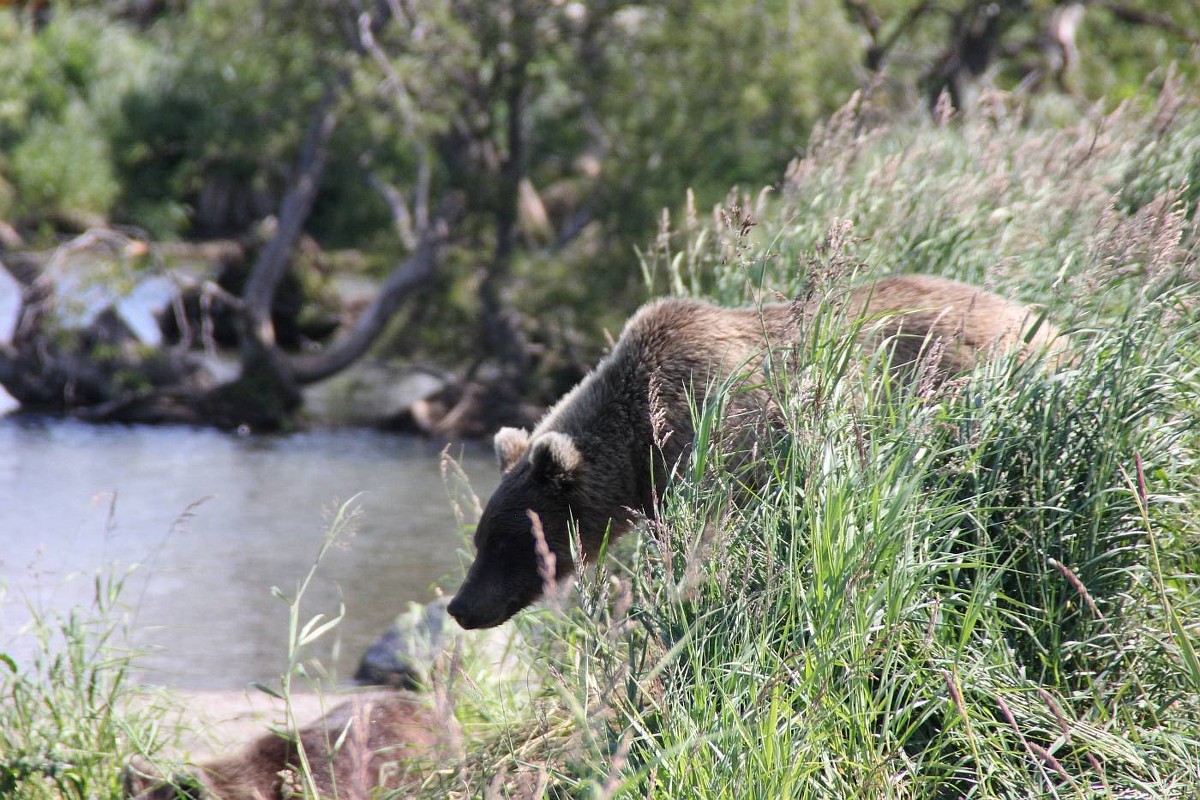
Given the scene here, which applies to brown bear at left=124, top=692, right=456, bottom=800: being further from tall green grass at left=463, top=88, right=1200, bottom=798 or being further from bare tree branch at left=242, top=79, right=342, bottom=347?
bare tree branch at left=242, top=79, right=342, bottom=347

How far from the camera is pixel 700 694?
343cm

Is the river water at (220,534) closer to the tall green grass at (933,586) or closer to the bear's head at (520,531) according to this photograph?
the bear's head at (520,531)

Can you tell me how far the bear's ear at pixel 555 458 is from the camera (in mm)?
5039

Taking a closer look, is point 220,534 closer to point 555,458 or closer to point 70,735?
point 70,735

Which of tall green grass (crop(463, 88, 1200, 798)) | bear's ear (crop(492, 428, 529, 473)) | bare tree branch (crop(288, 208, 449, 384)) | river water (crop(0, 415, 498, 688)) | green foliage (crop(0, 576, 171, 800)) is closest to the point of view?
tall green grass (crop(463, 88, 1200, 798))

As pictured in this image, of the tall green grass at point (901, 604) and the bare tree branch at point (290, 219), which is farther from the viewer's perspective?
the bare tree branch at point (290, 219)

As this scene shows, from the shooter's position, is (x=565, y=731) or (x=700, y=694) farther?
(x=565, y=731)

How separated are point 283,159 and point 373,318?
436cm

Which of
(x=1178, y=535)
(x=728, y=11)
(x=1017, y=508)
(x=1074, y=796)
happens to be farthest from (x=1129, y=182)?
(x=728, y=11)

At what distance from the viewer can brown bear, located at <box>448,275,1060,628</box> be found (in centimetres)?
507

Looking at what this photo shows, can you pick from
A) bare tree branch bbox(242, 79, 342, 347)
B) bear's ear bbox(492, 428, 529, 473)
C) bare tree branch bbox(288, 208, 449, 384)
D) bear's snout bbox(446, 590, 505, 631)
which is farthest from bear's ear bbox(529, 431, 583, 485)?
bare tree branch bbox(242, 79, 342, 347)

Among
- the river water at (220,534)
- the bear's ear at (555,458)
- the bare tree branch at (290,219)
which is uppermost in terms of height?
the bear's ear at (555,458)

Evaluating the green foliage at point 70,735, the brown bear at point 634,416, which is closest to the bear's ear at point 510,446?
the brown bear at point 634,416

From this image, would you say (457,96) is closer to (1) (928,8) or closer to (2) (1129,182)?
(1) (928,8)
